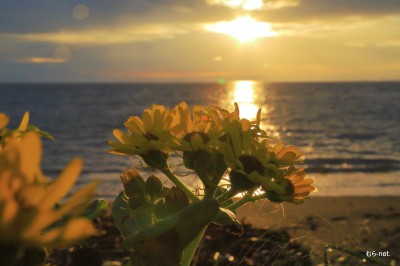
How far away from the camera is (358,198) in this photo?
13.6 m

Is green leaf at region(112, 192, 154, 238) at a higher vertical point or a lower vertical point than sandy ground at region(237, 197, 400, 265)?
lower

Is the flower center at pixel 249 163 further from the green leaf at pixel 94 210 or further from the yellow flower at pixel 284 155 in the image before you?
the green leaf at pixel 94 210

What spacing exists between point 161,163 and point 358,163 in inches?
806

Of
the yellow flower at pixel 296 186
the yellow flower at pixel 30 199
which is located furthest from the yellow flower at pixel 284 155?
the yellow flower at pixel 30 199

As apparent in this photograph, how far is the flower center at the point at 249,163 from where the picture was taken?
116cm

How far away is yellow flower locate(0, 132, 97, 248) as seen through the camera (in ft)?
1.74

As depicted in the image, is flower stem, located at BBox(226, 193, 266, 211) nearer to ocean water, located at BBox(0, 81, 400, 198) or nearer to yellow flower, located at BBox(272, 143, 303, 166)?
yellow flower, located at BBox(272, 143, 303, 166)

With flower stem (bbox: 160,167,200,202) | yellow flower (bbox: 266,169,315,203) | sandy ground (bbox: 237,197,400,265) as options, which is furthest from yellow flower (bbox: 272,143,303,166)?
sandy ground (bbox: 237,197,400,265)

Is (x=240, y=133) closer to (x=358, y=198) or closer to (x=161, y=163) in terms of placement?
(x=161, y=163)

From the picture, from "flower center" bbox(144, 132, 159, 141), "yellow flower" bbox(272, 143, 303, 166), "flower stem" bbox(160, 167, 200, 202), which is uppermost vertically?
"flower center" bbox(144, 132, 159, 141)

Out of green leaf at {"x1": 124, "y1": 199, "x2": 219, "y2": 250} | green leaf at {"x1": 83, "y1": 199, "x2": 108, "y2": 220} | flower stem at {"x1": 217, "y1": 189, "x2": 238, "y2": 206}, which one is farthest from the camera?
flower stem at {"x1": 217, "y1": 189, "x2": 238, "y2": 206}

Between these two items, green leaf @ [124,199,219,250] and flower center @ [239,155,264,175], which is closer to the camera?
green leaf @ [124,199,219,250]

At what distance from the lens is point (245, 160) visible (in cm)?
117

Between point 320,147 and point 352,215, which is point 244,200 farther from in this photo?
point 320,147
